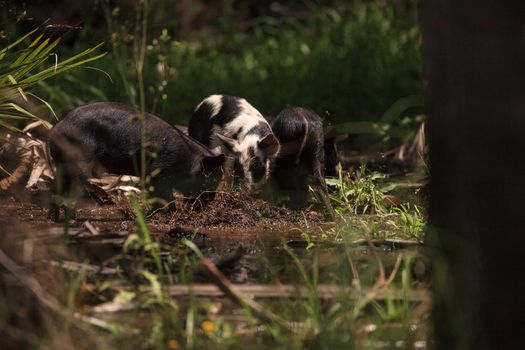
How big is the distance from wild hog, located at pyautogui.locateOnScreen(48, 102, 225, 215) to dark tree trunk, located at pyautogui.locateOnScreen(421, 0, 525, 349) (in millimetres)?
3897

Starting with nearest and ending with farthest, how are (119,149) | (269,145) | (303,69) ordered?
1. (119,149)
2. (269,145)
3. (303,69)

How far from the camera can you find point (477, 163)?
2.88m

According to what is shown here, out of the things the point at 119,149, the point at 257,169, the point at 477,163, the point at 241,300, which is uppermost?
the point at 477,163

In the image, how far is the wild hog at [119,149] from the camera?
6.90 m

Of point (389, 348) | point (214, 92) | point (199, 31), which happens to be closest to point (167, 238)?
point (389, 348)

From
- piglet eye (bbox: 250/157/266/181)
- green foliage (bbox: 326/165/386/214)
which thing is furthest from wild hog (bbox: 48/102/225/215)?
green foliage (bbox: 326/165/386/214)

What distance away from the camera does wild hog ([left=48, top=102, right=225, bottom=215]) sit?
690 cm

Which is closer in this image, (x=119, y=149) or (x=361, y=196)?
(x=361, y=196)

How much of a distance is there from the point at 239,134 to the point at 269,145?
465 mm

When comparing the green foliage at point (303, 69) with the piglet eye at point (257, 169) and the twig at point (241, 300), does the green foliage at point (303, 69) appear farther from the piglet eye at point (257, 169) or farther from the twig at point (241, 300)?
the twig at point (241, 300)

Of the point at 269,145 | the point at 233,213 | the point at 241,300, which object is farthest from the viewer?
the point at 269,145

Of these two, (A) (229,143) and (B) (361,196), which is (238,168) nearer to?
(A) (229,143)

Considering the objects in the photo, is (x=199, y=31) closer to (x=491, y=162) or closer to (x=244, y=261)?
(x=244, y=261)

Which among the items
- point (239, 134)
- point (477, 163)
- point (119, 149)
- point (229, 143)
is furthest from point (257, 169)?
point (477, 163)
